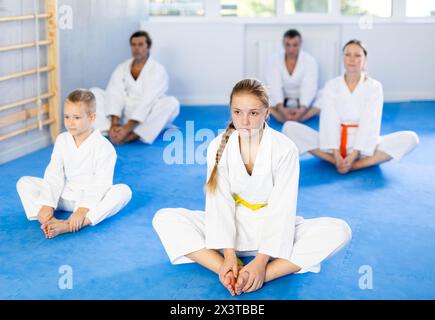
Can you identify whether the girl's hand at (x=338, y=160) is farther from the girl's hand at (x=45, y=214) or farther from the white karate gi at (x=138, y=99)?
the girl's hand at (x=45, y=214)

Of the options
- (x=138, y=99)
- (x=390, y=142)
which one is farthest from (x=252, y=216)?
(x=138, y=99)

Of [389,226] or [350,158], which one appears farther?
[350,158]

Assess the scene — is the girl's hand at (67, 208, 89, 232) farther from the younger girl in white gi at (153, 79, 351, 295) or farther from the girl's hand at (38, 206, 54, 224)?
the younger girl in white gi at (153, 79, 351, 295)

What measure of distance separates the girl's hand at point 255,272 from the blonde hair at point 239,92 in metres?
0.32

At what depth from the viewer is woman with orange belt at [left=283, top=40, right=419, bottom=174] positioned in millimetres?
4512

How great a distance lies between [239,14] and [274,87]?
1.09 m

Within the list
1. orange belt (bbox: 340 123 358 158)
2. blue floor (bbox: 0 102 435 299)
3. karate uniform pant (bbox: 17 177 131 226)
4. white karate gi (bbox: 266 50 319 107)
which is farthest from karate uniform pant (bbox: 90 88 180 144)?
karate uniform pant (bbox: 17 177 131 226)

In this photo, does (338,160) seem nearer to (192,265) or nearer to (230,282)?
(192,265)

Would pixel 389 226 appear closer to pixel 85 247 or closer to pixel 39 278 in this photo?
pixel 85 247

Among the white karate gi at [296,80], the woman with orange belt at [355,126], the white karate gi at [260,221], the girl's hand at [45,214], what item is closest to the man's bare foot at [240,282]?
the white karate gi at [260,221]

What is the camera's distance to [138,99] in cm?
560

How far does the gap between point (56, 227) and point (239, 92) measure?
1.12 metres

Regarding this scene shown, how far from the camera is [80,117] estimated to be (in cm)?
349
